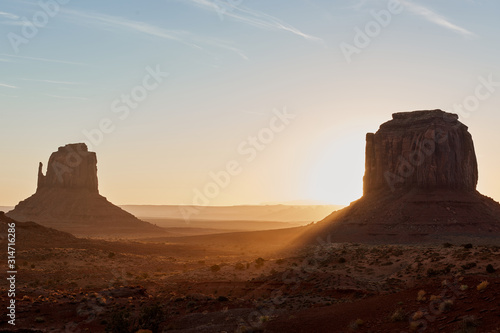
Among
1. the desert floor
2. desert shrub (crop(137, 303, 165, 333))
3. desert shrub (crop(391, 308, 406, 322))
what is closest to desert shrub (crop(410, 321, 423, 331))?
the desert floor

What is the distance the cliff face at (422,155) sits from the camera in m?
87.8

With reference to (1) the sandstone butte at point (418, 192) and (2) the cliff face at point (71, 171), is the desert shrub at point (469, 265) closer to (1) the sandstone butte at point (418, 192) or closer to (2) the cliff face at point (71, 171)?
(1) the sandstone butte at point (418, 192)

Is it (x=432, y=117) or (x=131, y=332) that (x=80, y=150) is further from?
(x=131, y=332)

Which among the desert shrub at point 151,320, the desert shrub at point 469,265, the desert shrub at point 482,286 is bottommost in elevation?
the desert shrub at point 151,320

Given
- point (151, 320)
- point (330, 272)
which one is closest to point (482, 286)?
point (151, 320)

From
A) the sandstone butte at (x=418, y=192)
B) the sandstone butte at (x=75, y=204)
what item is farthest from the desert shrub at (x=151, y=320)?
the sandstone butte at (x=75, y=204)

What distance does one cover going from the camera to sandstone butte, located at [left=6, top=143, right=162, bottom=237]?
136 meters

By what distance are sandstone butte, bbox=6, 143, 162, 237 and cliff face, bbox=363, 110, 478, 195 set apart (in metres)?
72.3

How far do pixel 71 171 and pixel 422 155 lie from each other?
377 ft

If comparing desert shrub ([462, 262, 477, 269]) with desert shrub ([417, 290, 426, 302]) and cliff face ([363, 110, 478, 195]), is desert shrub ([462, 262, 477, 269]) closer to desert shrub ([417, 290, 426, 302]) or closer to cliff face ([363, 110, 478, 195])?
desert shrub ([417, 290, 426, 302])

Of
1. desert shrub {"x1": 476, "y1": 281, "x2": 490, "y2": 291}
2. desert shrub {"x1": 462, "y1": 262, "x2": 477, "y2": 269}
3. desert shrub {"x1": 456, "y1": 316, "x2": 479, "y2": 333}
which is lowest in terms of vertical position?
desert shrub {"x1": 456, "y1": 316, "x2": 479, "y2": 333}

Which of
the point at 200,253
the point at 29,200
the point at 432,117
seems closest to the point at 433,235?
the point at 432,117

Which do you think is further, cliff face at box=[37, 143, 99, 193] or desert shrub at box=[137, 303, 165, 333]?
cliff face at box=[37, 143, 99, 193]

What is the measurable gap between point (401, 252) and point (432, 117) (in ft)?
171
